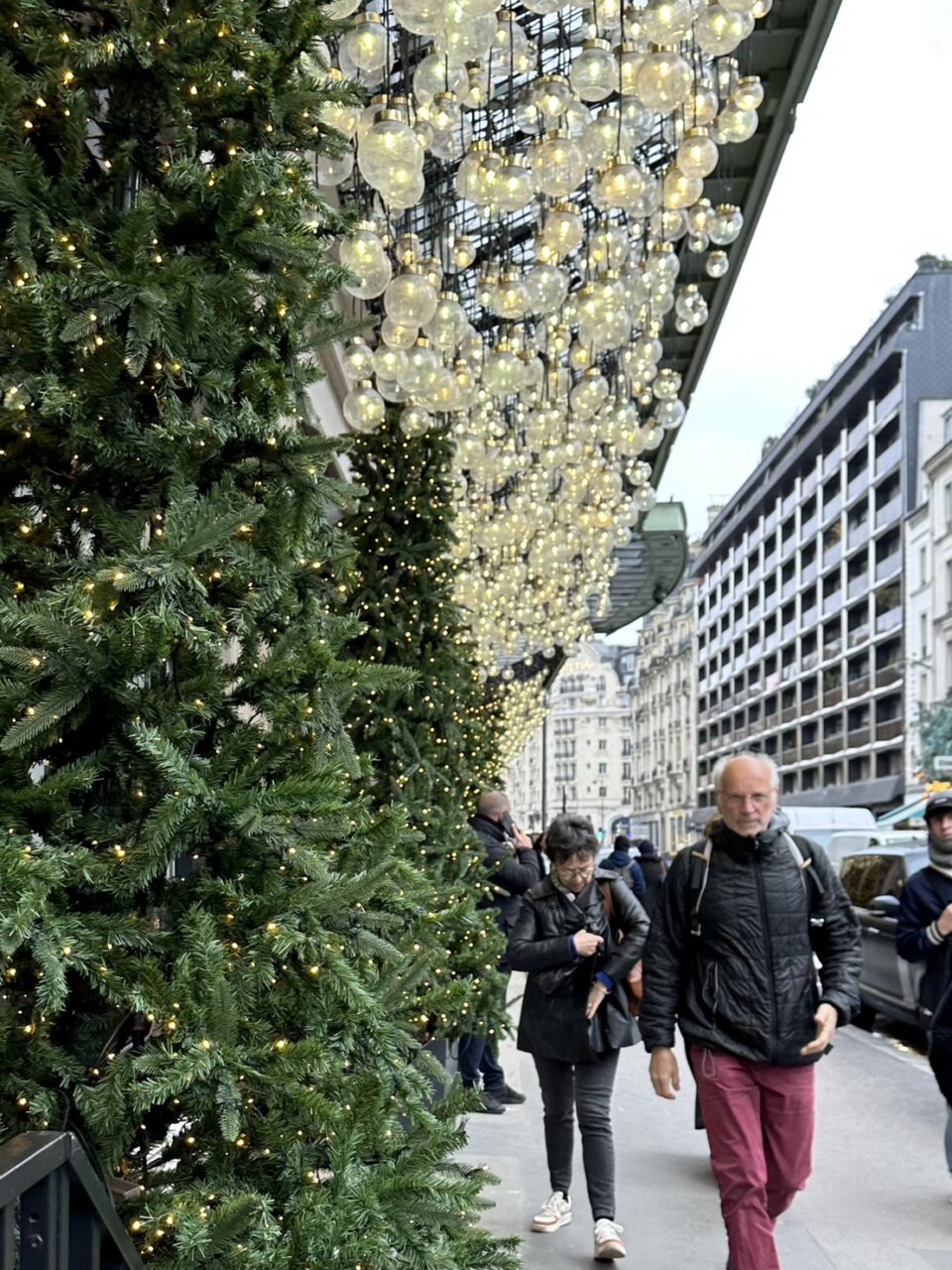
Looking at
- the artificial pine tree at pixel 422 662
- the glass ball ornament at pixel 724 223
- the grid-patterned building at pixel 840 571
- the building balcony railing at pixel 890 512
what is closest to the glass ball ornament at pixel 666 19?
the glass ball ornament at pixel 724 223

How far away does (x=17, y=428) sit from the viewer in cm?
288

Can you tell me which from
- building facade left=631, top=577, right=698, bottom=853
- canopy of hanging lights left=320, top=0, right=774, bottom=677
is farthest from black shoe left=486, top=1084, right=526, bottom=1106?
building facade left=631, top=577, right=698, bottom=853

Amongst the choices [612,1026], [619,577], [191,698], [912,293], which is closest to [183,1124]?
[191,698]

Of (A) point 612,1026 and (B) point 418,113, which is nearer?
(B) point 418,113

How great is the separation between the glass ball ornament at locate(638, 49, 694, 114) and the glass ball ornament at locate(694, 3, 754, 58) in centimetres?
17

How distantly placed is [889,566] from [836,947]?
70510 millimetres

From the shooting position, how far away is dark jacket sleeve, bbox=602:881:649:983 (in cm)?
614

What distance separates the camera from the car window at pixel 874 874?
12562 millimetres

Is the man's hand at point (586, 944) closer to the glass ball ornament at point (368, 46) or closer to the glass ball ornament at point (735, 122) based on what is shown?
the glass ball ornament at point (368, 46)

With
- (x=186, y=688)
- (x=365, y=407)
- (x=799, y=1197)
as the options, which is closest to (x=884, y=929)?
(x=799, y=1197)

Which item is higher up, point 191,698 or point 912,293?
point 912,293

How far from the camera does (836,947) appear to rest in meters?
5.05

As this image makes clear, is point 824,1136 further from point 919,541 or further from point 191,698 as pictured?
point 919,541

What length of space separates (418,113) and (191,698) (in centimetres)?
356
